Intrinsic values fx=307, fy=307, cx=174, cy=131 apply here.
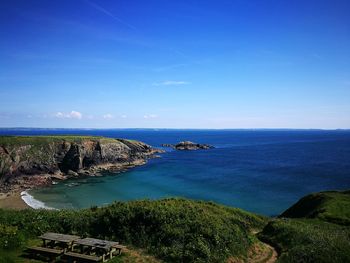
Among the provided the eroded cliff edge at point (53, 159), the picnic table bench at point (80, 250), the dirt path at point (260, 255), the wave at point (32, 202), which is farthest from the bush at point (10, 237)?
the eroded cliff edge at point (53, 159)

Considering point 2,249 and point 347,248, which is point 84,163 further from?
point 347,248

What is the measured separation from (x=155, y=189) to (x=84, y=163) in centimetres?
3662

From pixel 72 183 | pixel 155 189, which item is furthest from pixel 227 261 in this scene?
pixel 72 183

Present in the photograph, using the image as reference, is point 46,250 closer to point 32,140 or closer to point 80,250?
point 80,250

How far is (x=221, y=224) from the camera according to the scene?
22656mm

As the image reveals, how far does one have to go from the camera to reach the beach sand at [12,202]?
53.8 metres

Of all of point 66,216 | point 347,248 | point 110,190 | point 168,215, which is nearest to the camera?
point 347,248

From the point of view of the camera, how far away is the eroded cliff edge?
76.2 m

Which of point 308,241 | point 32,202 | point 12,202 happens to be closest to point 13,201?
point 12,202

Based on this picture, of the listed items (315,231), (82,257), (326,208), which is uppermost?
(82,257)

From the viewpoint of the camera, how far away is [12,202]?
5722 cm

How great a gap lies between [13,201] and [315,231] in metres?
53.7

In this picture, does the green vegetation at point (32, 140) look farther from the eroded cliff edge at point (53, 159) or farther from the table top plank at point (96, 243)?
the table top plank at point (96, 243)

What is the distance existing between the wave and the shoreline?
559mm
